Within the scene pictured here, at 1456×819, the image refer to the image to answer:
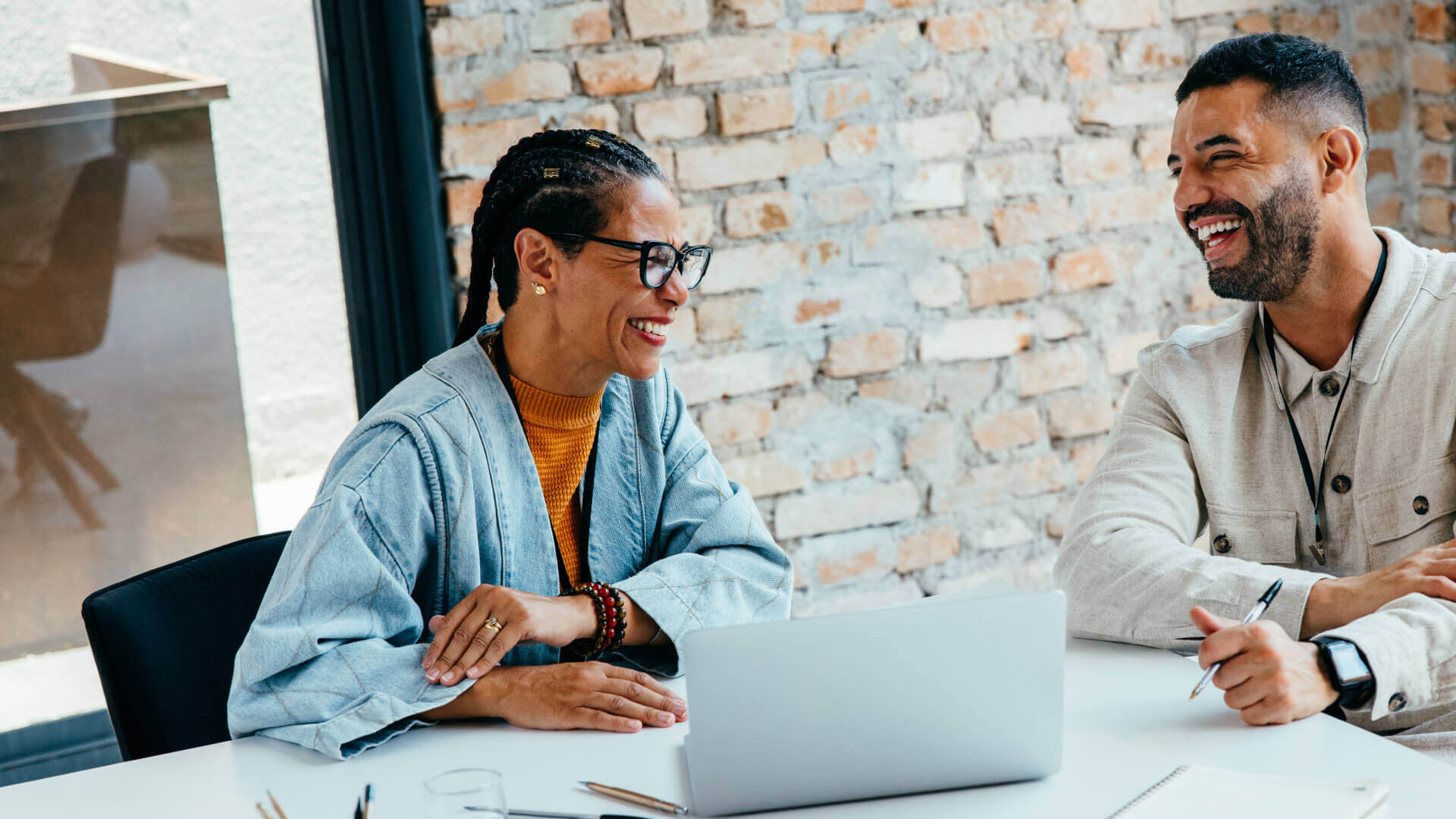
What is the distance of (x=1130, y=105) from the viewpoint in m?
2.77

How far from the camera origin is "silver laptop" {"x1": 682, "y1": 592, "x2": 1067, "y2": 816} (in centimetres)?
108

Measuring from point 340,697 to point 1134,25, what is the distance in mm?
2205

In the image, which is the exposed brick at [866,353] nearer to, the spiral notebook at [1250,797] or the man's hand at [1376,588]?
the man's hand at [1376,588]

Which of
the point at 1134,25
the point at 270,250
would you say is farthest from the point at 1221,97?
the point at 270,250

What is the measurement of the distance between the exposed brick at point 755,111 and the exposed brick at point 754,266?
0.23m

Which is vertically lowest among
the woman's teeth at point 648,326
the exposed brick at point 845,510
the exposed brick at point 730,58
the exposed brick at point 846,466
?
the exposed brick at point 845,510

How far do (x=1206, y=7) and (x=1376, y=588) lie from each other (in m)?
1.74

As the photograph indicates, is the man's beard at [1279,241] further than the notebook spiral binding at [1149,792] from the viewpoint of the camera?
Yes

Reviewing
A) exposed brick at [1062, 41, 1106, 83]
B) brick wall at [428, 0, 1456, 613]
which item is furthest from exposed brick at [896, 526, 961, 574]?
exposed brick at [1062, 41, 1106, 83]

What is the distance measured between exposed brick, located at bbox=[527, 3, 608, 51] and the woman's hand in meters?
1.28

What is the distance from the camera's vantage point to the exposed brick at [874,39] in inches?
102

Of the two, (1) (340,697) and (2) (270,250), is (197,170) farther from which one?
(1) (340,697)

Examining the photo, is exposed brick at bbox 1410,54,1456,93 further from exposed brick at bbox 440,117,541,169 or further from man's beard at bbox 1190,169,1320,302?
exposed brick at bbox 440,117,541,169

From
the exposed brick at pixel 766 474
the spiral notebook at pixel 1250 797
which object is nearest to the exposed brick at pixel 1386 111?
the exposed brick at pixel 766 474
